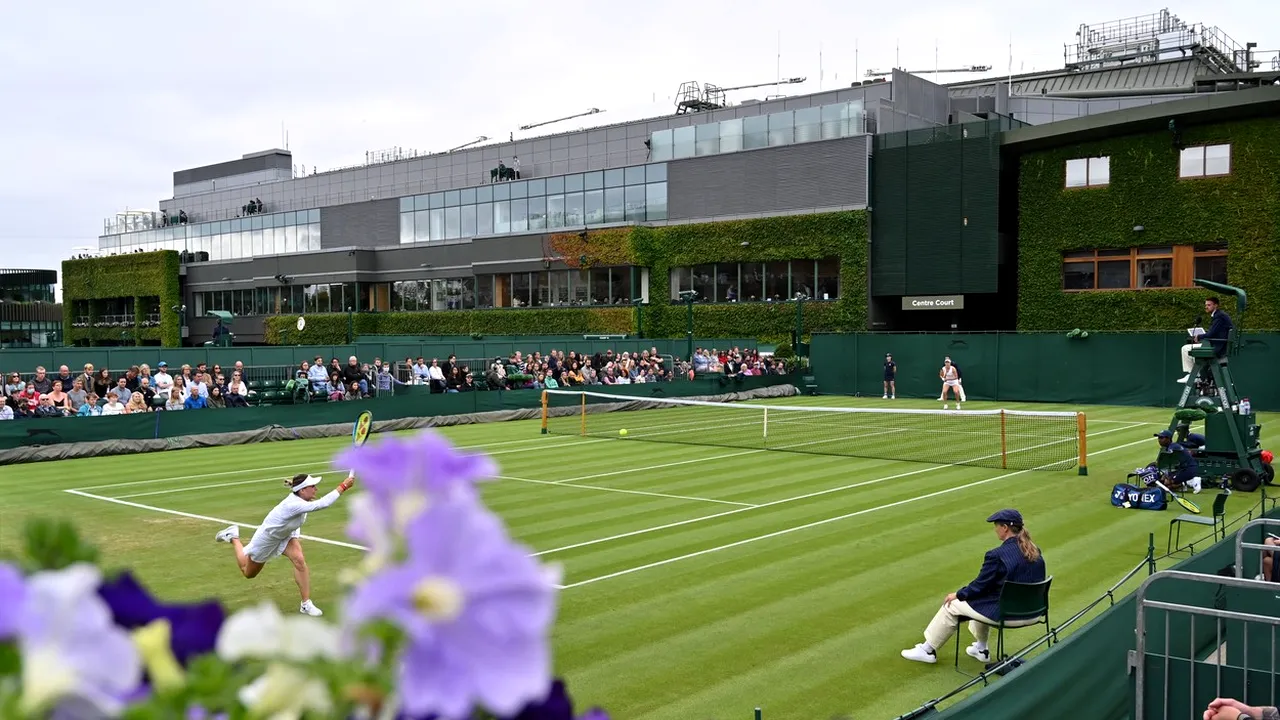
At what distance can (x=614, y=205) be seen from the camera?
61625mm

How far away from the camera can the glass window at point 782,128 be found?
5572 centimetres

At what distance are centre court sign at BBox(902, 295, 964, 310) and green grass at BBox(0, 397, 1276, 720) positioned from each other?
987 inches

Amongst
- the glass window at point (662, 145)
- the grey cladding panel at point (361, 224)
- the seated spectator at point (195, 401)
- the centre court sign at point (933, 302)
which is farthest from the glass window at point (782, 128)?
the seated spectator at point (195, 401)

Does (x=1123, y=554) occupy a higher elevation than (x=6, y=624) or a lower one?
lower

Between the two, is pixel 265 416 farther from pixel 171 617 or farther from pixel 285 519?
pixel 171 617

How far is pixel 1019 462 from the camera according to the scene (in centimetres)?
2364

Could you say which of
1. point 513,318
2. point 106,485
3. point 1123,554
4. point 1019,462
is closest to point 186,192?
point 513,318

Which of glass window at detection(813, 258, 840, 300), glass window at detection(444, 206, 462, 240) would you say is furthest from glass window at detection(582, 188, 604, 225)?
glass window at detection(813, 258, 840, 300)

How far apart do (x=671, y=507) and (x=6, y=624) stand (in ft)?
57.1

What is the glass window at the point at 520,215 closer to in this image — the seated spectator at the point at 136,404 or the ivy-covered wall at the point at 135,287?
the ivy-covered wall at the point at 135,287

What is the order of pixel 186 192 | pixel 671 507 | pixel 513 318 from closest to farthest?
pixel 671 507
pixel 513 318
pixel 186 192

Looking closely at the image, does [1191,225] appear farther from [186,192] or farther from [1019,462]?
[186,192]

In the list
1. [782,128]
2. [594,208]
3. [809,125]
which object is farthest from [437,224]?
[809,125]

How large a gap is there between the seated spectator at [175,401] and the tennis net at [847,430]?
10121 mm
